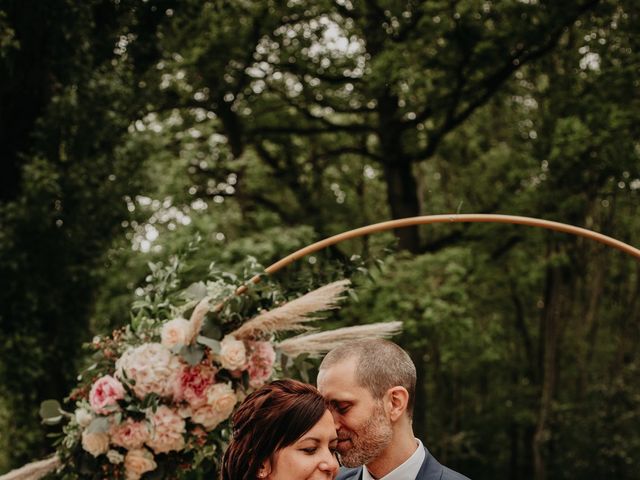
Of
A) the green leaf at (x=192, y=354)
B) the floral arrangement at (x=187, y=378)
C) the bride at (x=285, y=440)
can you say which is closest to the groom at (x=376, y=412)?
the bride at (x=285, y=440)

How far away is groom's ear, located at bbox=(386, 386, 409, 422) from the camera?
2.89 metres

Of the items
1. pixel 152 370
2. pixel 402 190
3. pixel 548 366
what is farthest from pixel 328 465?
pixel 548 366

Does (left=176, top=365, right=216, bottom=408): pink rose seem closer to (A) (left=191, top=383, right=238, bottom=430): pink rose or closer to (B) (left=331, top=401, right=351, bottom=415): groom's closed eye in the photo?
(A) (left=191, top=383, right=238, bottom=430): pink rose

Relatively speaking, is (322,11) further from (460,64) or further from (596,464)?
(596,464)

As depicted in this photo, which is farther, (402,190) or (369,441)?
(402,190)

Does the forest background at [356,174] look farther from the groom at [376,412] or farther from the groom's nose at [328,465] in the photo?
the groom's nose at [328,465]

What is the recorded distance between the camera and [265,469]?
2688 millimetres

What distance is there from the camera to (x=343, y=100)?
472 inches

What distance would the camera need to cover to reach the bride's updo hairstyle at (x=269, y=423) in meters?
2.67

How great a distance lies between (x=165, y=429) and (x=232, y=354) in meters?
0.48

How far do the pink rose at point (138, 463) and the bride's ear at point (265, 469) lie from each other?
1151 millimetres

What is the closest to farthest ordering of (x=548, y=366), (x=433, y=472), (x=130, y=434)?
(x=433, y=472)
(x=130, y=434)
(x=548, y=366)

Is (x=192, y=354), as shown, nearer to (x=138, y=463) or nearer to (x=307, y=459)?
(x=138, y=463)

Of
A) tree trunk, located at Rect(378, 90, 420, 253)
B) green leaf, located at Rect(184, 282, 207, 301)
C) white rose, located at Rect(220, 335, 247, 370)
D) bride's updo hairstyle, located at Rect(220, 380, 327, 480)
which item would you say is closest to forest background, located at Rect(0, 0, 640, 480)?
tree trunk, located at Rect(378, 90, 420, 253)
